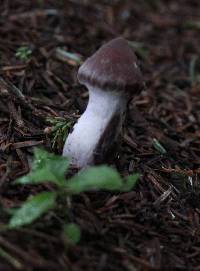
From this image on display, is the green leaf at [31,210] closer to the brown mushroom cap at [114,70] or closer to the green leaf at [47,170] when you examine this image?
the green leaf at [47,170]

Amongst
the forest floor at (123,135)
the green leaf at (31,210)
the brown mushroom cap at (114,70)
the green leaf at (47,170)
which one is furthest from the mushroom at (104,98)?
the green leaf at (31,210)

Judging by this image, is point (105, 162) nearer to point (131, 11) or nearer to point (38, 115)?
point (38, 115)

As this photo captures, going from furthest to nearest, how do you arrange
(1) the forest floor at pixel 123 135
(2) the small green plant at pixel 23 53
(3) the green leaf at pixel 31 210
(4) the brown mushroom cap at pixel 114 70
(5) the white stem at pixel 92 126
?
(2) the small green plant at pixel 23 53
(5) the white stem at pixel 92 126
(4) the brown mushroom cap at pixel 114 70
(1) the forest floor at pixel 123 135
(3) the green leaf at pixel 31 210

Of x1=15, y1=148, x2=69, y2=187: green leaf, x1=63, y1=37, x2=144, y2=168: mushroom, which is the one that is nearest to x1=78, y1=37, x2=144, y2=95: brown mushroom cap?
x1=63, y1=37, x2=144, y2=168: mushroom

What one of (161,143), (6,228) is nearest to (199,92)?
(161,143)

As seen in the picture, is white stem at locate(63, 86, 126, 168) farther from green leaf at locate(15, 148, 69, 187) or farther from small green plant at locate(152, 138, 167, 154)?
small green plant at locate(152, 138, 167, 154)

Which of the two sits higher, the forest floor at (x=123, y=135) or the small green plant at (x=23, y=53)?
the small green plant at (x=23, y=53)

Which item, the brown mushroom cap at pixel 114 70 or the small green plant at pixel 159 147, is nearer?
the brown mushroom cap at pixel 114 70
